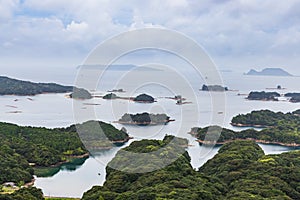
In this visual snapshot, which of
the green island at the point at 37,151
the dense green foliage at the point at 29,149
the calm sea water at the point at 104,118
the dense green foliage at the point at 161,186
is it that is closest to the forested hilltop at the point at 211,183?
the dense green foliage at the point at 161,186

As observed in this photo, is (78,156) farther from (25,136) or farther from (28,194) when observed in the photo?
(28,194)

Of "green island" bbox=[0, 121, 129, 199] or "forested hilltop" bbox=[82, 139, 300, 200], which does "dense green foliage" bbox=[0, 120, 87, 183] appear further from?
"forested hilltop" bbox=[82, 139, 300, 200]

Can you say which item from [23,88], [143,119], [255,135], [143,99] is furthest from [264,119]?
[23,88]

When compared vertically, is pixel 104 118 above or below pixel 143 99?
below

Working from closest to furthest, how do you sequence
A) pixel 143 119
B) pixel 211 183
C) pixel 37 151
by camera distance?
pixel 211 183
pixel 37 151
pixel 143 119

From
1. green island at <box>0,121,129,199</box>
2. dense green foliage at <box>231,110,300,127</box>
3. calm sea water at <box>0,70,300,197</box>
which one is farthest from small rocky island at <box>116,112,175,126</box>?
dense green foliage at <box>231,110,300,127</box>

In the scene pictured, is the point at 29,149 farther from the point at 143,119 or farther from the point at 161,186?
the point at 143,119

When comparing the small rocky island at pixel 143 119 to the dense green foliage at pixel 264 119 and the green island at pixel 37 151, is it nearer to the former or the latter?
the green island at pixel 37 151

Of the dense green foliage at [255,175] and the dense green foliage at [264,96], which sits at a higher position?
the dense green foliage at [264,96]
